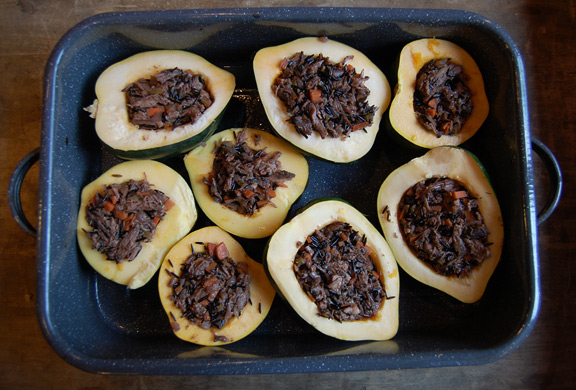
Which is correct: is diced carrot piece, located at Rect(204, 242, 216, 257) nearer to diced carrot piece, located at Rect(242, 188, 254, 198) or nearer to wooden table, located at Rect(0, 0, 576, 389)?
diced carrot piece, located at Rect(242, 188, 254, 198)

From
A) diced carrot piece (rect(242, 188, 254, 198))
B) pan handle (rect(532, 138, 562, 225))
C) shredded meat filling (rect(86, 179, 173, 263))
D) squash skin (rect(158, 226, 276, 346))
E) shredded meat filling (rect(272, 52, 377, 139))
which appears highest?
shredded meat filling (rect(272, 52, 377, 139))

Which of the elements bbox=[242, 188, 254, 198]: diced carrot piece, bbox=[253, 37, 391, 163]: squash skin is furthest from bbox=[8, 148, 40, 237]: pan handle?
bbox=[253, 37, 391, 163]: squash skin

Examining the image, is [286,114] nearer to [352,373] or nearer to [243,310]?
[243,310]

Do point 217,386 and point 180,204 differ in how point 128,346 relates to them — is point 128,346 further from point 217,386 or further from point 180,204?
point 180,204

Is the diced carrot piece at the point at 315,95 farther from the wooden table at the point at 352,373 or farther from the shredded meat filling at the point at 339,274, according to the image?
the wooden table at the point at 352,373

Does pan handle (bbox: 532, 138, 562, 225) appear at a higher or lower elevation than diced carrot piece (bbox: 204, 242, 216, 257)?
higher

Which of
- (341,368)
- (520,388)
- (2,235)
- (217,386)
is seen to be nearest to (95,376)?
(217,386)
